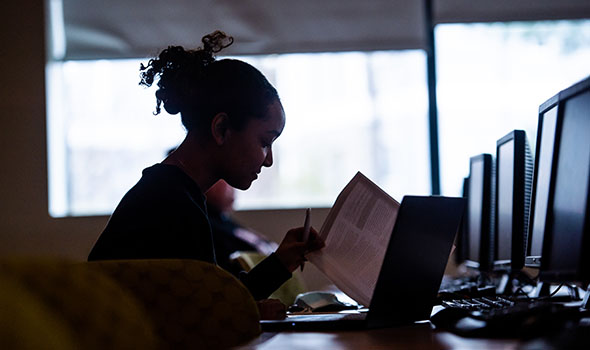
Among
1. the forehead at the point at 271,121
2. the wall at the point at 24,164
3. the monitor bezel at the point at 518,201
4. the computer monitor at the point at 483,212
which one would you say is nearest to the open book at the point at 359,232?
the forehead at the point at 271,121

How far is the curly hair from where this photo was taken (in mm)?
1944

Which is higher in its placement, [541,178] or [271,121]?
[271,121]

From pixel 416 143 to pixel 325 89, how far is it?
721mm

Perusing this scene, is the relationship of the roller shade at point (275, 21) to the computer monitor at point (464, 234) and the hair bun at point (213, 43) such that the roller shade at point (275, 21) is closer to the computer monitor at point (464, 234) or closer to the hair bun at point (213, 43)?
the computer monitor at point (464, 234)

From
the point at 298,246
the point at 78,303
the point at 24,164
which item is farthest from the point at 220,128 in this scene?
the point at 24,164

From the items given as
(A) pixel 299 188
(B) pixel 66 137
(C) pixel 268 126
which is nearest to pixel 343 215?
(C) pixel 268 126

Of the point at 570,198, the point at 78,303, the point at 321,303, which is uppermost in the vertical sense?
the point at 570,198

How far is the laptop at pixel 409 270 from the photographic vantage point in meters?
1.45

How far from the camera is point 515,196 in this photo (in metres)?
2.06

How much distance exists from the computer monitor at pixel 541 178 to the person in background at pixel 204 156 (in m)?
0.51

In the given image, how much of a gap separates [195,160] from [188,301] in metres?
0.72

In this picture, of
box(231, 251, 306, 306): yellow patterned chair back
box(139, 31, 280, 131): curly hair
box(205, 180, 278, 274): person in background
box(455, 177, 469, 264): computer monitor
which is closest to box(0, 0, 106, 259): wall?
box(205, 180, 278, 274): person in background

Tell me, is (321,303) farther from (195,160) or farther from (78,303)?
(78,303)

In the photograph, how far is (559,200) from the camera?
4.57 feet
